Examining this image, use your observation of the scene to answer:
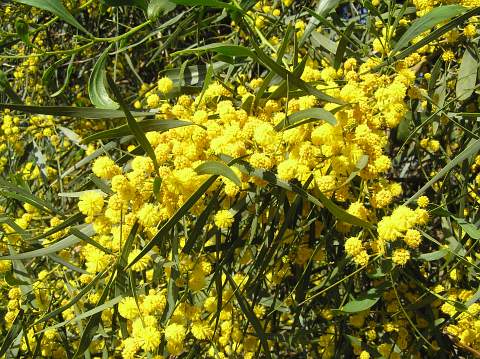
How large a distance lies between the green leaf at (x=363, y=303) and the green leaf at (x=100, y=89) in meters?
0.67

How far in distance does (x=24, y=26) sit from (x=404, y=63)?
95cm

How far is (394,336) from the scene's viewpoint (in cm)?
166

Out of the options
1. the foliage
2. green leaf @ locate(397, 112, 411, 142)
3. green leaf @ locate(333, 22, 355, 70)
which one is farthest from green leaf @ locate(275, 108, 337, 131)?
green leaf @ locate(397, 112, 411, 142)

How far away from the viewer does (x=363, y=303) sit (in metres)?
1.14

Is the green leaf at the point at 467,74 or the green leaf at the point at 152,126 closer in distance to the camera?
the green leaf at the point at 152,126

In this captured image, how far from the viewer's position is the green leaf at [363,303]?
1.12 m

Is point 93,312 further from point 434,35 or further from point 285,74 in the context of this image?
point 434,35

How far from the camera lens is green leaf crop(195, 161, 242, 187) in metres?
0.88

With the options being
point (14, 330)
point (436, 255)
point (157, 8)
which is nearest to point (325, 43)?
point (157, 8)

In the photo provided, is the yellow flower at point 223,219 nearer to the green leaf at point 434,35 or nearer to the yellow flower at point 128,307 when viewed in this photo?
the yellow flower at point 128,307

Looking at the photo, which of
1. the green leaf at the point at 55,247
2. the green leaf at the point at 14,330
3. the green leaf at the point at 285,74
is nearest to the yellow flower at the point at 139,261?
the green leaf at the point at 55,247

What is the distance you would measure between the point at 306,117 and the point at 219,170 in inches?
7.5

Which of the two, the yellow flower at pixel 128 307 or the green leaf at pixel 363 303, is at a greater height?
the yellow flower at pixel 128 307

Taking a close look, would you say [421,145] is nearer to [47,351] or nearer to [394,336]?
[394,336]
